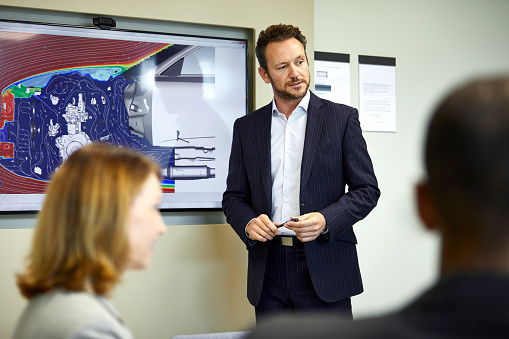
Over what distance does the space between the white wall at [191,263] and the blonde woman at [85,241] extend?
1952 millimetres

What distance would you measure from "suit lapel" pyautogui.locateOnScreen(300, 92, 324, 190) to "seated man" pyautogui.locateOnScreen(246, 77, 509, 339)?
6.03 ft

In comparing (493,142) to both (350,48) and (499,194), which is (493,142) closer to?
(499,194)

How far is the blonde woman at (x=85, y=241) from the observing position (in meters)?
1.04

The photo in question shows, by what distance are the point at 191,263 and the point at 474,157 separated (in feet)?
8.82

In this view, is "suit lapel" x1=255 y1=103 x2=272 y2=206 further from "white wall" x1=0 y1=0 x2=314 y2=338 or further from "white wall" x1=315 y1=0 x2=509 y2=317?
"white wall" x1=315 y1=0 x2=509 y2=317

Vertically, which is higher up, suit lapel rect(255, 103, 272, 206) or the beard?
the beard

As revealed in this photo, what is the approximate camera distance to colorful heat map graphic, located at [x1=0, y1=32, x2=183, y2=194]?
2893 millimetres

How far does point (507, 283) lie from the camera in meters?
0.62

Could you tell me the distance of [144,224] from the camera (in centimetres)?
118

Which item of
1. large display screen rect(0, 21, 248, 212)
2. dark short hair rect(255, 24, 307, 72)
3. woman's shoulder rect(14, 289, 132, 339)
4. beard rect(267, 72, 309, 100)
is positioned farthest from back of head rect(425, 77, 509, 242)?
large display screen rect(0, 21, 248, 212)

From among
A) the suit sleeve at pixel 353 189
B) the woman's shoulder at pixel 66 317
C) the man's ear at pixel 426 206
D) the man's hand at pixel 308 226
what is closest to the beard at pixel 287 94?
the suit sleeve at pixel 353 189

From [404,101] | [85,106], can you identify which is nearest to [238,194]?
[85,106]

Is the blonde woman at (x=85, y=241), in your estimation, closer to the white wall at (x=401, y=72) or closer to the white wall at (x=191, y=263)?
the white wall at (x=191, y=263)

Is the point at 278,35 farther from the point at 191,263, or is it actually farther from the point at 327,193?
the point at 191,263
